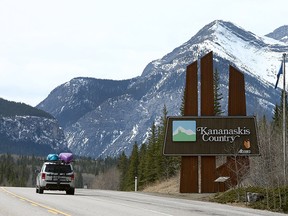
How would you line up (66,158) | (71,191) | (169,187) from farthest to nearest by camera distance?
(169,187) < (66,158) < (71,191)

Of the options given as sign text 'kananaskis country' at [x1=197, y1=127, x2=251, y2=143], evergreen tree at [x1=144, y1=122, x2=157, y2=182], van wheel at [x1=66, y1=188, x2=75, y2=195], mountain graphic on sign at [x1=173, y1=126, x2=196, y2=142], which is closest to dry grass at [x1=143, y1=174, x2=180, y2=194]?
mountain graphic on sign at [x1=173, y1=126, x2=196, y2=142]

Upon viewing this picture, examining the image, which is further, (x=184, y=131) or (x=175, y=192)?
(x=175, y=192)

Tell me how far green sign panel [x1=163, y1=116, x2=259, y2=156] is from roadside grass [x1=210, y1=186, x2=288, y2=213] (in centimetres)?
854

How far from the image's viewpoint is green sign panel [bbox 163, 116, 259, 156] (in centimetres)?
3850

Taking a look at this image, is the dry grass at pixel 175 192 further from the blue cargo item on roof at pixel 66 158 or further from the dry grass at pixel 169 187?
the blue cargo item on roof at pixel 66 158

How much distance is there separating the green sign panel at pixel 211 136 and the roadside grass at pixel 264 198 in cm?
854

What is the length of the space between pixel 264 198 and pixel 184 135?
12883 millimetres

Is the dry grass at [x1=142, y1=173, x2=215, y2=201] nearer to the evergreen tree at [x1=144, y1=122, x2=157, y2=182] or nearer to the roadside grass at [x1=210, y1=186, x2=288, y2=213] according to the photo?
the roadside grass at [x1=210, y1=186, x2=288, y2=213]

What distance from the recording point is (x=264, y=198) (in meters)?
26.3

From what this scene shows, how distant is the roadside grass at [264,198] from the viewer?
24422 mm

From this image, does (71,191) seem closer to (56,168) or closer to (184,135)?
(56,168)

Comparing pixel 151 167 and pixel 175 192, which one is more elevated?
pixel 151 167

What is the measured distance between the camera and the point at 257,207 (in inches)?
989

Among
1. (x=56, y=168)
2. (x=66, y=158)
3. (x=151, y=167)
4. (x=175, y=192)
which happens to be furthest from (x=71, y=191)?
(x=151, y=167)
